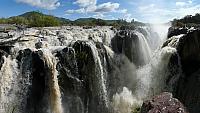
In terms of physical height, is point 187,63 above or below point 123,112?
above

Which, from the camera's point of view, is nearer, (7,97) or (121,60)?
(7,97)

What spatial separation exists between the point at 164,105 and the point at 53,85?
1628 cm

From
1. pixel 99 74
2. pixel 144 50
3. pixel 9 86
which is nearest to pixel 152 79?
pixel 99 74

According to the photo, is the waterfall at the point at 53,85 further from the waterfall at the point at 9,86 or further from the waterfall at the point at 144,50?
the waterfall at the point at 144,50

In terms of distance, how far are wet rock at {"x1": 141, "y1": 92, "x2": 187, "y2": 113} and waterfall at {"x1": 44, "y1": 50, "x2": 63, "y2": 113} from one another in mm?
15409

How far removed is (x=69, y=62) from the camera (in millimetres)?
24125

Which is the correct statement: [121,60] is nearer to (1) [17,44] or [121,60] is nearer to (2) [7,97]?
(1) [17,44]

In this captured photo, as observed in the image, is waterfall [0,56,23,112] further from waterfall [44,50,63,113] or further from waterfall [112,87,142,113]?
waterfall [112,87,142,113]

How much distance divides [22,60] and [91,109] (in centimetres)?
619

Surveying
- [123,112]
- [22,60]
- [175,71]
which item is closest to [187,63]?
[175,71]

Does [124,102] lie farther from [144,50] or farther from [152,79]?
[144,50]

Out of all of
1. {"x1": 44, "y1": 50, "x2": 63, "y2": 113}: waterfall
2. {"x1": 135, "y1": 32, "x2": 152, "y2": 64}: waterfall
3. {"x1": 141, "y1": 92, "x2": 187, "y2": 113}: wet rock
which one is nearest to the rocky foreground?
{"x1": 44, "y1": 50, "x2": 63, "y2": 113}: waterfall

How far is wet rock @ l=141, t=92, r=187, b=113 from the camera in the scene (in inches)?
272

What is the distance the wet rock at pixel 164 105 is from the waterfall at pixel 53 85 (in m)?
15.4
